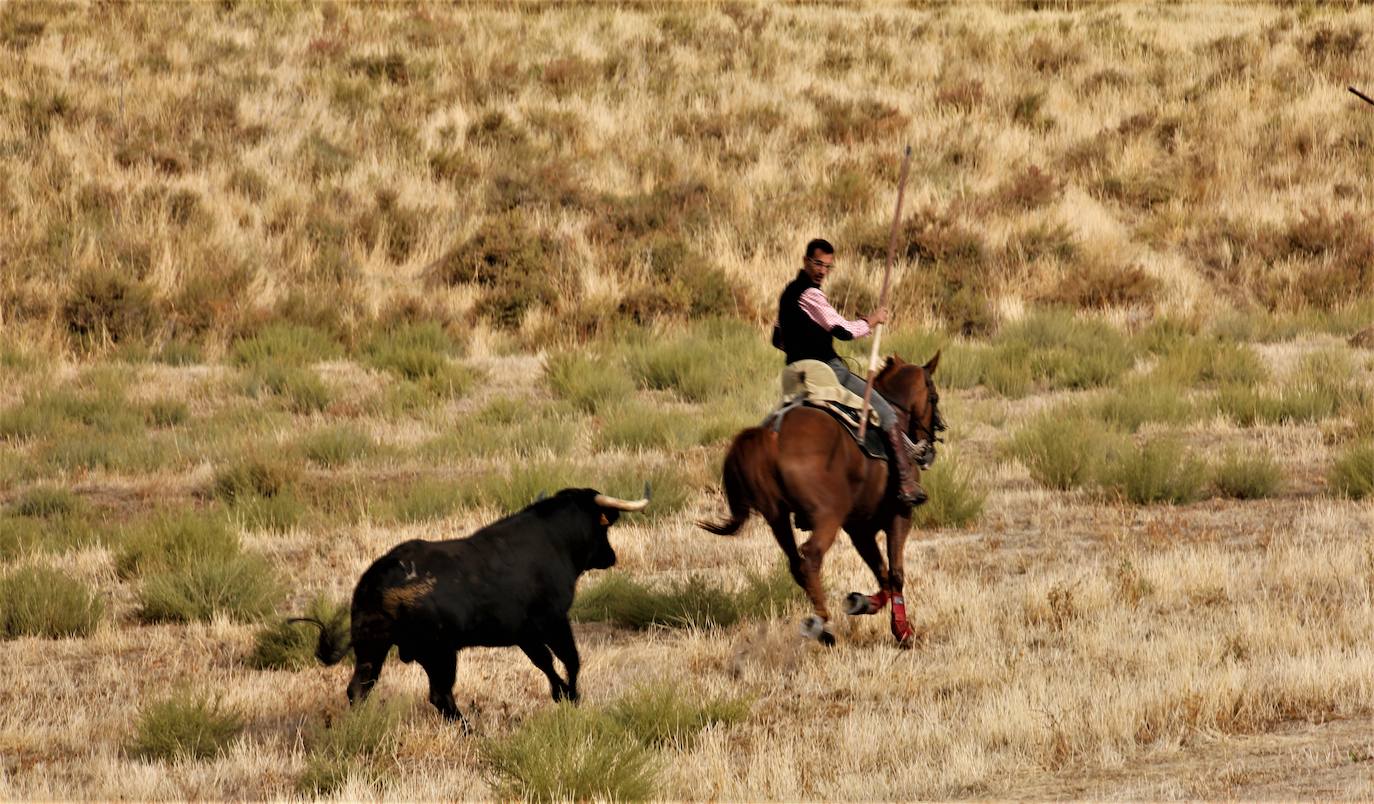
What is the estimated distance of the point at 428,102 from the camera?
96.2 feet

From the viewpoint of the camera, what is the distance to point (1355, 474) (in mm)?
13055

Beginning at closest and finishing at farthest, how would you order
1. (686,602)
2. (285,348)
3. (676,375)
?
(686,602) → (676,375) → (285,348)

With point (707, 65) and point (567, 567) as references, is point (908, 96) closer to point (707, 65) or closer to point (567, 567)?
point (707, 65)

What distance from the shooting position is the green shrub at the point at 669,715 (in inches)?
297

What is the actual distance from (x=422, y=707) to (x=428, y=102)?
2231 centimetres

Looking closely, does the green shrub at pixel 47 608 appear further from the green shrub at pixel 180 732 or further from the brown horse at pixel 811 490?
the brown horse at pixel 811 490

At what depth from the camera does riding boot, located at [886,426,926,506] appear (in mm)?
9305

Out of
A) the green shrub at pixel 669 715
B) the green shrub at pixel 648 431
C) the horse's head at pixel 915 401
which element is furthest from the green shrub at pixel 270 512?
the green shrub at pixel 669 715

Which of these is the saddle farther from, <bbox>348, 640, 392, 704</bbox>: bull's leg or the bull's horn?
<bbox>348, 640, 392, 704</bbox>: bull's leg

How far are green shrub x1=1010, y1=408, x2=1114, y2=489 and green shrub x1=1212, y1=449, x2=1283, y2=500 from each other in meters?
0.98

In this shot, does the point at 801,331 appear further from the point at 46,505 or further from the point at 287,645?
the point at 46,505

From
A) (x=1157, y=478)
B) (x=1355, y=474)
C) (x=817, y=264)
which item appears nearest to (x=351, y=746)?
(x=817, y=264)

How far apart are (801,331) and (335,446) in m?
7.08

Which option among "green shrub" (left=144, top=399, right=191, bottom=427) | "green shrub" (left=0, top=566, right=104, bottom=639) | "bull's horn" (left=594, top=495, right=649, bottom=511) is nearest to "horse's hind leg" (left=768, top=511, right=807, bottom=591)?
"bull's horn" (left=594, top=495, right=649, bottom=511)
